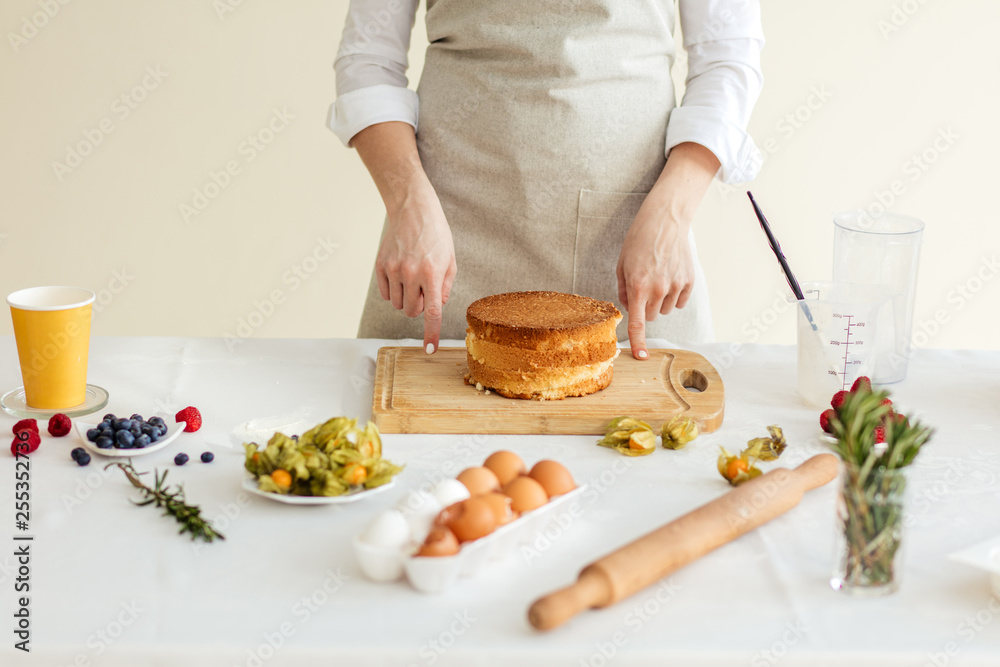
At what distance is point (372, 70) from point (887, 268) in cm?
101

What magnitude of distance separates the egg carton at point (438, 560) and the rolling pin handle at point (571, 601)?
9 cm

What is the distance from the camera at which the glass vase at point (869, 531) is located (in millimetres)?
793

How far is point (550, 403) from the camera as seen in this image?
4.34 feet

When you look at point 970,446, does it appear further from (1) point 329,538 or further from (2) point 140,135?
(2) point 140,135

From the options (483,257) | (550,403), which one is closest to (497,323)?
(550,403)

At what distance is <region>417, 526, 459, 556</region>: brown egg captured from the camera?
2.67 ft

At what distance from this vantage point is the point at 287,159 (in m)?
3.10

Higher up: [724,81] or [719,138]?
[724,81]

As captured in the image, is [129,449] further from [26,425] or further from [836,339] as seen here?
[836,339]

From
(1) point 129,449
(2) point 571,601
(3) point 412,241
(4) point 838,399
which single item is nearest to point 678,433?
(4) point 838,399

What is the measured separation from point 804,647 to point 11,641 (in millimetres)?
684

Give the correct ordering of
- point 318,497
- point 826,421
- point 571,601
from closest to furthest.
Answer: point 571,601 → point 318,497 → point 826,421

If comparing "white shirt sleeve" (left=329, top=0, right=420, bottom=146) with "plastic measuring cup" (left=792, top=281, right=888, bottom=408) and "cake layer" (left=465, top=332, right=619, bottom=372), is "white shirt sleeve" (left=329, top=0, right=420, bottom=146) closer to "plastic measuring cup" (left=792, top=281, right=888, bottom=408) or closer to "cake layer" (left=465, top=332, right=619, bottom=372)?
"cake layer" (left=465, top=332, right=619, bottom=372)

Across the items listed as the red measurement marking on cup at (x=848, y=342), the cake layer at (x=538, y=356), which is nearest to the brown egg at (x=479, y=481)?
the cake layer at (x=538, y=356)
